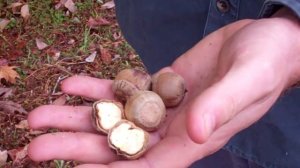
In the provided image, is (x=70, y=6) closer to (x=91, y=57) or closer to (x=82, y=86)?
(x=91, y=57)

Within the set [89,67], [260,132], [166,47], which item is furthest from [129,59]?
[260,132]

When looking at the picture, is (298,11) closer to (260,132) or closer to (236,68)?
(236,68)

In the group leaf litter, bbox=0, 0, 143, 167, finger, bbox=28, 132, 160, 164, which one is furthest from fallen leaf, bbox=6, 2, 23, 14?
finger, bbox=28, 132, 160, 164

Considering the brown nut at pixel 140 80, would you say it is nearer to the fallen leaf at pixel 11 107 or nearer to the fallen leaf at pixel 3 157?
the fallen leaf at pixel 3 157

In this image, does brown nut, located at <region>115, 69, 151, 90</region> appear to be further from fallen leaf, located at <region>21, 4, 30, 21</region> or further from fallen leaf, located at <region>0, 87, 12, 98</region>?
fallen leaf, located at <region>21, 4, 30, 21</region>

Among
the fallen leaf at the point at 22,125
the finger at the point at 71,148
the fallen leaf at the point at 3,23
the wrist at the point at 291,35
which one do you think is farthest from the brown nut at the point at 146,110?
the fallen leaf at the point at 3,23

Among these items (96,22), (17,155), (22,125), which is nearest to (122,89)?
(17,155)
